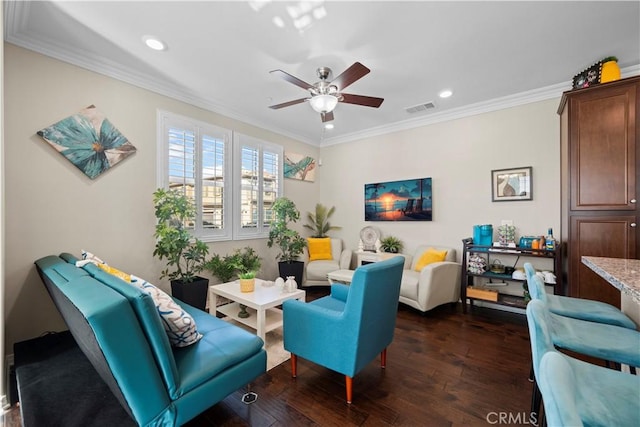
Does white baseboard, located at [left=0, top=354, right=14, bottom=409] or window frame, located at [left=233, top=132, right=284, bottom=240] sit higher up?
window frame, located at [left=233, top=132, right=284, bottom=240]

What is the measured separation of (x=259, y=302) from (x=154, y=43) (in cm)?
261

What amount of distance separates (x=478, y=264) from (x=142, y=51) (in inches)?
178

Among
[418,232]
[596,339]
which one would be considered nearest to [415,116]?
[418,232]

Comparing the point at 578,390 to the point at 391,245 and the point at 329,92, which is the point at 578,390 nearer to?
the point at 329,92

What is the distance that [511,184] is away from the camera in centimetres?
357

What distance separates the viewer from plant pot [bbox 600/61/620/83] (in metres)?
2.58

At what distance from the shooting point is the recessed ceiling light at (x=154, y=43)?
2.43 m

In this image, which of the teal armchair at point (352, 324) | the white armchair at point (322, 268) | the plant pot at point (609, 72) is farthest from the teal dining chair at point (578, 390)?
the white armchair at point (322, 268)

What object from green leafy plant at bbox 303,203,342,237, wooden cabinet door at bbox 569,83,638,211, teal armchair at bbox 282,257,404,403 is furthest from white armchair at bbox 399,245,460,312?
green leafy plant at bbox 303,203,342,237

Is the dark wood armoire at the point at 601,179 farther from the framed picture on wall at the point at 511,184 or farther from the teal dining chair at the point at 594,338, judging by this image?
the teal dining chair at the point at 594,338

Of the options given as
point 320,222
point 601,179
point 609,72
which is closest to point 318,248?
point 320,222

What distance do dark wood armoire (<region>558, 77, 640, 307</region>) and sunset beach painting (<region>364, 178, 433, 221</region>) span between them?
5.68 feet

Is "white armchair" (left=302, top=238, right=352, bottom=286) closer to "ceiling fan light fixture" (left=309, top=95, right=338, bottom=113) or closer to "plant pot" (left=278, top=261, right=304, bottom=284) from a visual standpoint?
"plant pot" (left=278, top=261, right=304, bottom=284)

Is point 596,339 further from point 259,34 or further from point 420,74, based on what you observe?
point 259,34
